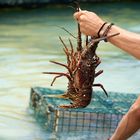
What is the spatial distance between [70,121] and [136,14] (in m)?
8.25

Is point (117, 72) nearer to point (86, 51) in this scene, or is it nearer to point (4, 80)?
point (4, 80)

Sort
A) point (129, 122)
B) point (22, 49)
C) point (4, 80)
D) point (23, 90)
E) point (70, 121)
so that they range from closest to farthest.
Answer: point (129, 122), point (70, 121), point (23, 90), point (4, 80), point (22, 49)

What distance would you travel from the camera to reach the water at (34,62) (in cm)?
489

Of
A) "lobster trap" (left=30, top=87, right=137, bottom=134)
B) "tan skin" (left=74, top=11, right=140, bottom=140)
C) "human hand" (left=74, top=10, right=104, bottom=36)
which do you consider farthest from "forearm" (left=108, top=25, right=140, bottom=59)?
"lobster trap" (left=30, top=87, right=137, bottom=134)

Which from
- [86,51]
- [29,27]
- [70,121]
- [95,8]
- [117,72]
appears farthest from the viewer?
[95,8]

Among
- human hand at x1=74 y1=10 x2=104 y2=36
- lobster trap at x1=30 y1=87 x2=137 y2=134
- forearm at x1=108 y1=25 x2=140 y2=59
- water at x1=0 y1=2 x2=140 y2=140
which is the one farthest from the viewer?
water at x1=0 y1=2 x2=140 y2=140

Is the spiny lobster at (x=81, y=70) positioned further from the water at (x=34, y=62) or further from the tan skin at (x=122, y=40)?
the water at (x=34, y=62)

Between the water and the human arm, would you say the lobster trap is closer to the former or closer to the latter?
the water

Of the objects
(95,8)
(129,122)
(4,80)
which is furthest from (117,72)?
(95,8)

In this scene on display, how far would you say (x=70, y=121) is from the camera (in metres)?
4.48

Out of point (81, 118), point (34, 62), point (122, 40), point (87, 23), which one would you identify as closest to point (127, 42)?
point (122, 40)

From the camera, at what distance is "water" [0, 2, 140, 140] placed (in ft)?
16.0

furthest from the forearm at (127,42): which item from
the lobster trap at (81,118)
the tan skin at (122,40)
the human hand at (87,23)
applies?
the lobster trap at (81,118)

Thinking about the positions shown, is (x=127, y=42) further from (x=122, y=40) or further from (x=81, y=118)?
(x=81, y=118)
